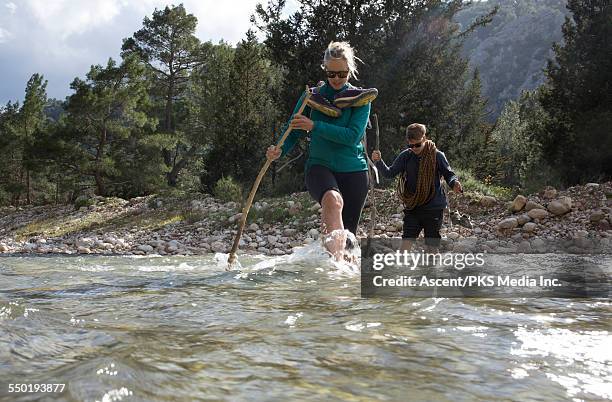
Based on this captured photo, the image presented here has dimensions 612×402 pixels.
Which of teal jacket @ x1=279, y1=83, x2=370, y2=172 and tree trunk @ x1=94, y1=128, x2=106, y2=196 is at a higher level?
tree trunk @ x1=94, y1=128, x2=106, y2=196

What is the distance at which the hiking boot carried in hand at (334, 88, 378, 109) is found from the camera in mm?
4637

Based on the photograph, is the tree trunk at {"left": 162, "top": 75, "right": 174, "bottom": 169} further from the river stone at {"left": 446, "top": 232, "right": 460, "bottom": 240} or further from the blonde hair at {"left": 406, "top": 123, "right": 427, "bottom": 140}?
the blonde hair at {"left": 406, "top": 123, "right": 427, "bottom": 140}

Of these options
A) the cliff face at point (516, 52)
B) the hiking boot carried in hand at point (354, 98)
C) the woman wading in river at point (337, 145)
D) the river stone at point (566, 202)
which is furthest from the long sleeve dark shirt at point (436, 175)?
the cliff face at point (516, 52)

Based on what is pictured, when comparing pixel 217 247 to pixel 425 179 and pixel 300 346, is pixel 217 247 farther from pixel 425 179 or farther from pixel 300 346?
pixel 300 346

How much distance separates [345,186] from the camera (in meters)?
4.88

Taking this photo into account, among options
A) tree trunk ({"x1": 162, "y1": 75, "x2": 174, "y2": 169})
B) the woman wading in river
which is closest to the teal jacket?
the woman wading in river

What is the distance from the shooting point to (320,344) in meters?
2.36

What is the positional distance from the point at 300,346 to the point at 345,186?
2.70 m

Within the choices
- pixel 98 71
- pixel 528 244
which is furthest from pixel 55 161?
pixel 528 244

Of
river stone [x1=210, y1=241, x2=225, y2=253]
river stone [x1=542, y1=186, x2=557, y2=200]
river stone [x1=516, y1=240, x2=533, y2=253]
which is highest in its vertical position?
river stone [x1=542, y1=186, x2=557, y2=200]

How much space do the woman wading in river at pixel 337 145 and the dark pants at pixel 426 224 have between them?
101 cm

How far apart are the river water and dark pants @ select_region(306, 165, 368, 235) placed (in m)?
1.13

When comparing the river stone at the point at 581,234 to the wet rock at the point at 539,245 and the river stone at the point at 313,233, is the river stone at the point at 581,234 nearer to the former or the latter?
the wet rock at the point at 539,245

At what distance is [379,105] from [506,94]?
135890 millimetres
